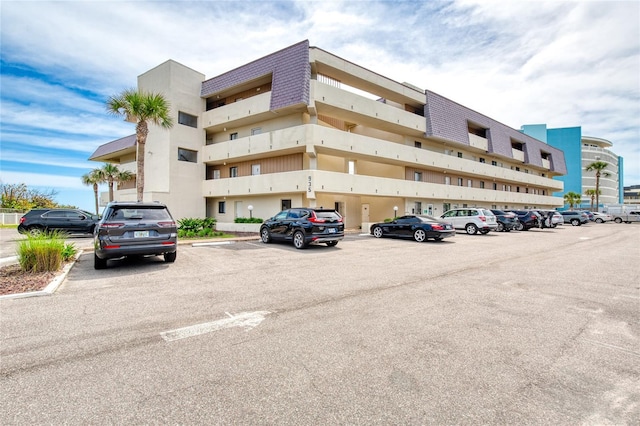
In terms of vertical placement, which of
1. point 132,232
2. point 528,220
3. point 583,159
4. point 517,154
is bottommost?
point 528,220

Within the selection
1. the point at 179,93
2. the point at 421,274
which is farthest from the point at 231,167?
the point at 421,274

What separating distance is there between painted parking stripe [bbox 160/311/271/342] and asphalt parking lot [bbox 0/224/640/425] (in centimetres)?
3

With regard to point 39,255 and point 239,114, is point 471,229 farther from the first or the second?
point 39,255

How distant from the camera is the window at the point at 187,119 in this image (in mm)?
25773

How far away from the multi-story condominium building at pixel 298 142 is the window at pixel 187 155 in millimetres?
87

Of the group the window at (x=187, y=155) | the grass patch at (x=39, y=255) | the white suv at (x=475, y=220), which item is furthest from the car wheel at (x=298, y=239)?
the window at (x=187, y=155)

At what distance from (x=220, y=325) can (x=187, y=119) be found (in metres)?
26.1

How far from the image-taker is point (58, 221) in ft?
60.3

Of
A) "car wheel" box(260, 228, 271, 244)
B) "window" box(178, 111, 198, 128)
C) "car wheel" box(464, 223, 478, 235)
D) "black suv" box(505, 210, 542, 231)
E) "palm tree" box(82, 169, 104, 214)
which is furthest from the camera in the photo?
"palm tree" box(82, 169, 104, 214)

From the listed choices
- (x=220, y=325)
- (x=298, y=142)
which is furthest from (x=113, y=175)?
(x=220, y=325)

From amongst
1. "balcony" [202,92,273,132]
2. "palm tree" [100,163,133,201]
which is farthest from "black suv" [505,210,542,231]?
"palm tree" [100,163,133,201]

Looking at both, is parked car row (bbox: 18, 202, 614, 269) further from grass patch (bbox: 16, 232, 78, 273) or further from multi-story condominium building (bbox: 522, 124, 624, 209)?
multi-story condominium building (bbox: 522, 124, 624, 209)

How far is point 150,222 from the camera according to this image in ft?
27.7

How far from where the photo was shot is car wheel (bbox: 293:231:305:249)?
12812 mm
